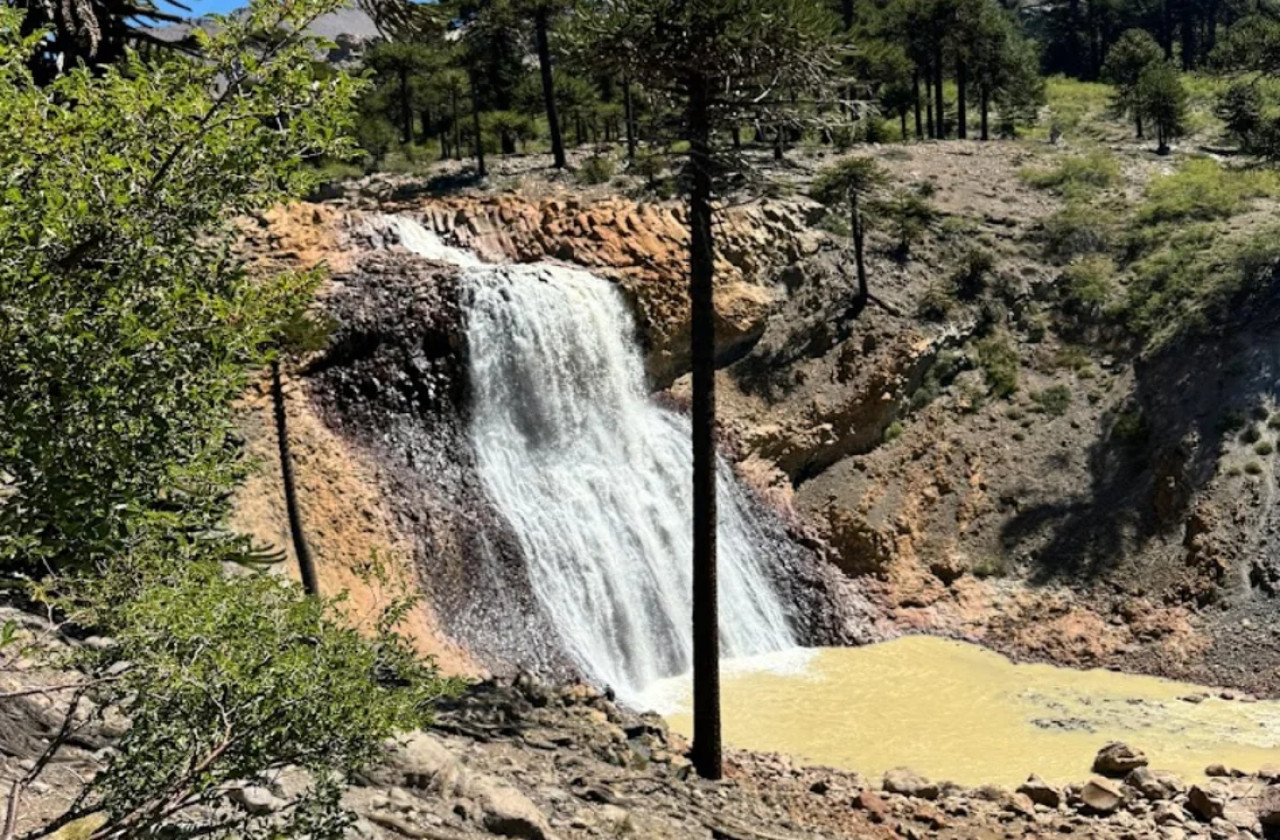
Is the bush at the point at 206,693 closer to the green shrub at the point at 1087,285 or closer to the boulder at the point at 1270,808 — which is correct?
the boulder at the point at 1270,808

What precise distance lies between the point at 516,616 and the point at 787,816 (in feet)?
26.4

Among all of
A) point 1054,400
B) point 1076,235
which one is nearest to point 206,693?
point 1054,400

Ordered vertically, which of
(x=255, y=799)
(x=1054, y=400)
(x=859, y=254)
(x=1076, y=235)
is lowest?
(x=1054, y=400)

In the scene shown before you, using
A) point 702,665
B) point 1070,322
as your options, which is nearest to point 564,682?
point 702,665

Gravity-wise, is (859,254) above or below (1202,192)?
below

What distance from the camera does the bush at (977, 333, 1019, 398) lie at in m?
25.7

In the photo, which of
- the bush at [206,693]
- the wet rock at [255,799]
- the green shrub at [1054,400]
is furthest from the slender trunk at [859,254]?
the bush at [206,693]

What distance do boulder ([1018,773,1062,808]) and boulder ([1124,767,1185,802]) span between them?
3.33 feet

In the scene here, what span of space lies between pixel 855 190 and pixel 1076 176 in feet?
39.1

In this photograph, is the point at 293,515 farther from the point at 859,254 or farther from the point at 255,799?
the point at 859,254

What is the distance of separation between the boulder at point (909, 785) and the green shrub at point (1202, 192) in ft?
74.0

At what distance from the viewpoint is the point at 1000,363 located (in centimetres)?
2616

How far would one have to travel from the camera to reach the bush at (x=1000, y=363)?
84.3 ft

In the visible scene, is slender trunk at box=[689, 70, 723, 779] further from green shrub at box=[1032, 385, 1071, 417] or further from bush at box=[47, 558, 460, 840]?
green shrub at box=[1032, 385, 1071, 417]
